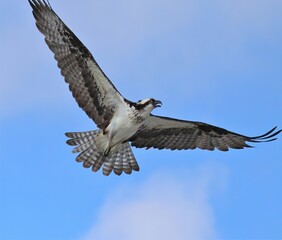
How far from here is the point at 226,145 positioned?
20.6 metres

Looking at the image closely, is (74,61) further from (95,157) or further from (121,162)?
(121,162)

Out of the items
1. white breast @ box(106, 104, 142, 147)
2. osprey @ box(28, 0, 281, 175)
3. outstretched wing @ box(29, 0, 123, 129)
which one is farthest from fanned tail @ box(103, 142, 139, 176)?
outstretched wing @ box(29, 0, 123, 129)

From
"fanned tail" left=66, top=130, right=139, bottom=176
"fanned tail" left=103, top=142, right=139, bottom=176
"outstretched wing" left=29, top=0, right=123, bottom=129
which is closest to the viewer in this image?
"outstretched wing" left=29, top=0, right=123, bottom=129

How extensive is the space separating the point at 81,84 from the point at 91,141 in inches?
67.4

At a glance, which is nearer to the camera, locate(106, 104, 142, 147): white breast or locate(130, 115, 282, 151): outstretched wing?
locate(106, 104, 142, 147): white breast

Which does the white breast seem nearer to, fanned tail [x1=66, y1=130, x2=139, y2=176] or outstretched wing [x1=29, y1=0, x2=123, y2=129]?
outstretched wing [x1=29, y1=0, x2=123, y2=129]

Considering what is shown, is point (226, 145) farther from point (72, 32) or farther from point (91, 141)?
point (72, 32)

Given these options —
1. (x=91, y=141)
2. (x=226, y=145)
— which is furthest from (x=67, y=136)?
(x=226, y=145)

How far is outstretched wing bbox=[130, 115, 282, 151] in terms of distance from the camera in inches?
805

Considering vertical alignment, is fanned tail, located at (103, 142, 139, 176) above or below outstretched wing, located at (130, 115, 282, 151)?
below

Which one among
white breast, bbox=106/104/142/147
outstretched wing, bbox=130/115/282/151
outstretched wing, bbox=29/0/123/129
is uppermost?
outstretched wing, bbox=130/115/282/151

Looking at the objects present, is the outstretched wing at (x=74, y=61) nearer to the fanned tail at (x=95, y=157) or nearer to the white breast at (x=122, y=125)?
the white breast at (x=122, y=125)

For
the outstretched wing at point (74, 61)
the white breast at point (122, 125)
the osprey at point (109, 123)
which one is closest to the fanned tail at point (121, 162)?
the osprey at point (109, 123)

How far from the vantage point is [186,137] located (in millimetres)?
20703
